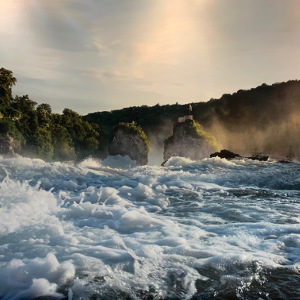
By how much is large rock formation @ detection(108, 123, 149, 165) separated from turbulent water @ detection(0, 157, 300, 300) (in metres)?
43.6

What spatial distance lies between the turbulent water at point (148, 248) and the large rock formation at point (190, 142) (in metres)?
36.4

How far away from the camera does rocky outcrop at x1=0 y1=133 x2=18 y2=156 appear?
39.2 metres

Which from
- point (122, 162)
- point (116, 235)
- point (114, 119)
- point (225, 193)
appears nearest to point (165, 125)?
point (114, 119)

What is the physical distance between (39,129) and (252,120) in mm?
38046

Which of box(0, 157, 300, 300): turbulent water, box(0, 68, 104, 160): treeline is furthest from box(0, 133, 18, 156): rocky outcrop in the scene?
box(0, 157, 300, 300): turbulent water

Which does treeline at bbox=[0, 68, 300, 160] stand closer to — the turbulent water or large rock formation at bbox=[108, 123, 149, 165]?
large rock formation at bbox=[108, 123, 149, 165]

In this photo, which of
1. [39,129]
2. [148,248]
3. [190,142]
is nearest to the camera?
[148,248]

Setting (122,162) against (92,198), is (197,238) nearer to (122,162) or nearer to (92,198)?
(92,198)

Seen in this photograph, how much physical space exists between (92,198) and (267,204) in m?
4.66

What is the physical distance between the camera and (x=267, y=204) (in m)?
8.96

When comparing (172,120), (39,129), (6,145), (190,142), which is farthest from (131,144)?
(172,120)

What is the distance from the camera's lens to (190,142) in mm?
46250

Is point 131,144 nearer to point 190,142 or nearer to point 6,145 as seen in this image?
point 190,142

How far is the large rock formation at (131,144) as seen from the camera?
174 ft
